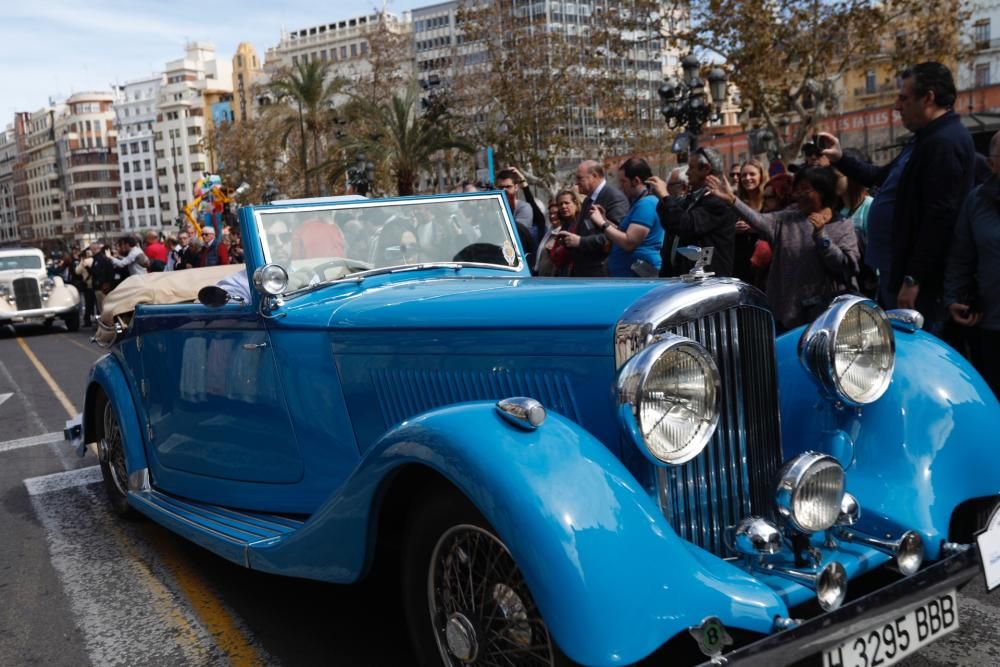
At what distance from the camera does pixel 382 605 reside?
11.9ft

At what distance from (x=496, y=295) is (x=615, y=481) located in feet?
3.32

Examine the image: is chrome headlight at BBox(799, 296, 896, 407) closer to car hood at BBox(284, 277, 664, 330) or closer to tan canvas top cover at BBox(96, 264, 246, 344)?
car hood at BBox(284, 277, 664, 330)

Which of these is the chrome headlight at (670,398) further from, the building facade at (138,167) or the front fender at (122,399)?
the building facade at (138,167)

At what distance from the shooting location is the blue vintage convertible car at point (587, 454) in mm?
2195

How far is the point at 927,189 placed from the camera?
14.3 feet

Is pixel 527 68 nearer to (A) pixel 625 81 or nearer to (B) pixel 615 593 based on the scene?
(A) pixel 625 81

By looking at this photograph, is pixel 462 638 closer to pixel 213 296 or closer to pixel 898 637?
pixel 898 637

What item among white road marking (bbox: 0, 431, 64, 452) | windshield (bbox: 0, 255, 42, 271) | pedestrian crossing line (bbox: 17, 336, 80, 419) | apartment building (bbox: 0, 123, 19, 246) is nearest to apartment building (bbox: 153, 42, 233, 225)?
apartment building (bbox: 0, 123, 19, 246)

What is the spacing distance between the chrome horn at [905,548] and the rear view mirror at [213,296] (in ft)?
8.65

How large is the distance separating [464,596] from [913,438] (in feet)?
5.01

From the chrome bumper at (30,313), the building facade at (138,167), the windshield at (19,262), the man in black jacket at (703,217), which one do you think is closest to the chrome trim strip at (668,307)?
the man in black jacket at (703,217)

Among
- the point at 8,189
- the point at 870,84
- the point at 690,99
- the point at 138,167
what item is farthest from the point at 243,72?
the point at 690,99

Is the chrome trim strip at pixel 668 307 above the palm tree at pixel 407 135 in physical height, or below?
below

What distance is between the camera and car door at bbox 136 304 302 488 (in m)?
3.74
